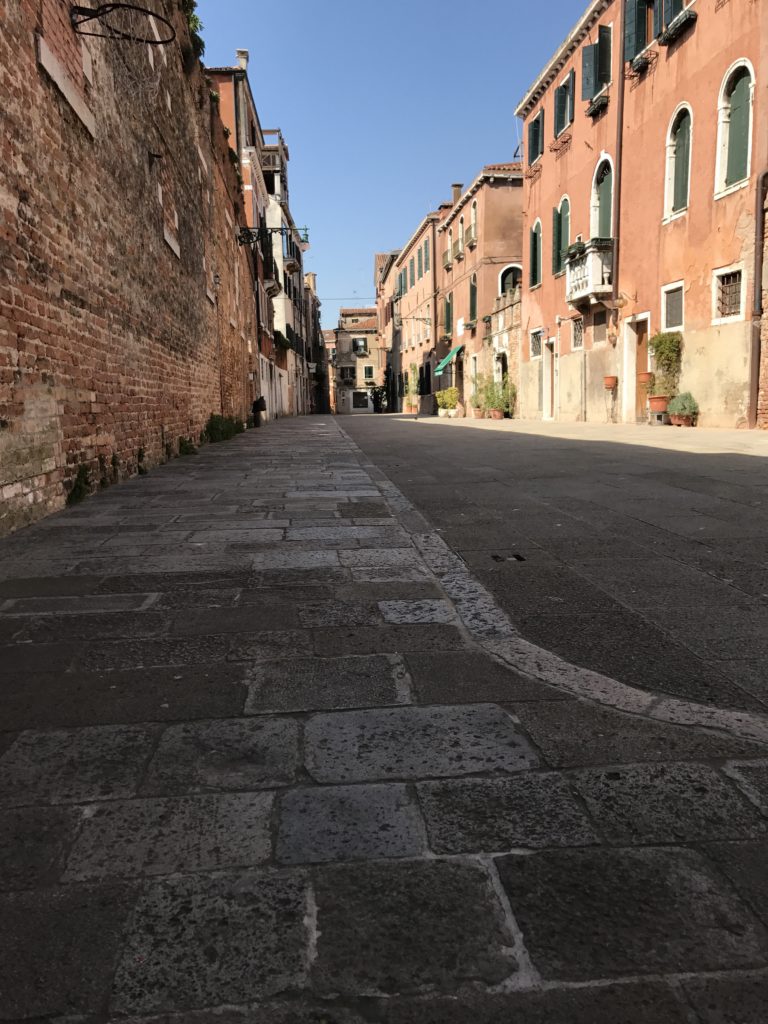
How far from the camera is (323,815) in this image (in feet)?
5.16

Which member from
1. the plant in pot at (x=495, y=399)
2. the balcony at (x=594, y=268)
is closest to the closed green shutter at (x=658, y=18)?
the balcony at (x=594, y=268)

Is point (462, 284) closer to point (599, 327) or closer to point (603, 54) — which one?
point (603, 54)

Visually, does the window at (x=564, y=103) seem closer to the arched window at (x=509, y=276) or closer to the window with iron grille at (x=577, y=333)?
the window with iron grille at (x=577, y=333)

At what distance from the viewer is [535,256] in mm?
→ 23547

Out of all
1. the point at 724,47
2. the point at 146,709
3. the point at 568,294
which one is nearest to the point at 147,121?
the point at 146,709

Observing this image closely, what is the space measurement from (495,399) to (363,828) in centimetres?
2628

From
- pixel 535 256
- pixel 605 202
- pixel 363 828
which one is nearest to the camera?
pixel 363 828

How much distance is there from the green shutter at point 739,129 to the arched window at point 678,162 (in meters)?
1.35

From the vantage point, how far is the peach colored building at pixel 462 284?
29547 mm

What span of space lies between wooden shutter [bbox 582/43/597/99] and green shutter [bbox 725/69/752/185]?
584 cm

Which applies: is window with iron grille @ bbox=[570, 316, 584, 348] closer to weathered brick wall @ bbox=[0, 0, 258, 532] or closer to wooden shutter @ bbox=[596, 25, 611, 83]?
wooden shutter @ bbox=[596, 25, 611, 83]

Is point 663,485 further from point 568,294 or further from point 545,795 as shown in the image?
point 568,294

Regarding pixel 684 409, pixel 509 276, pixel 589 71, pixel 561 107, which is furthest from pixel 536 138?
pixel 684 409

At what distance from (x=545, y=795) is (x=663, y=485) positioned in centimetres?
549
